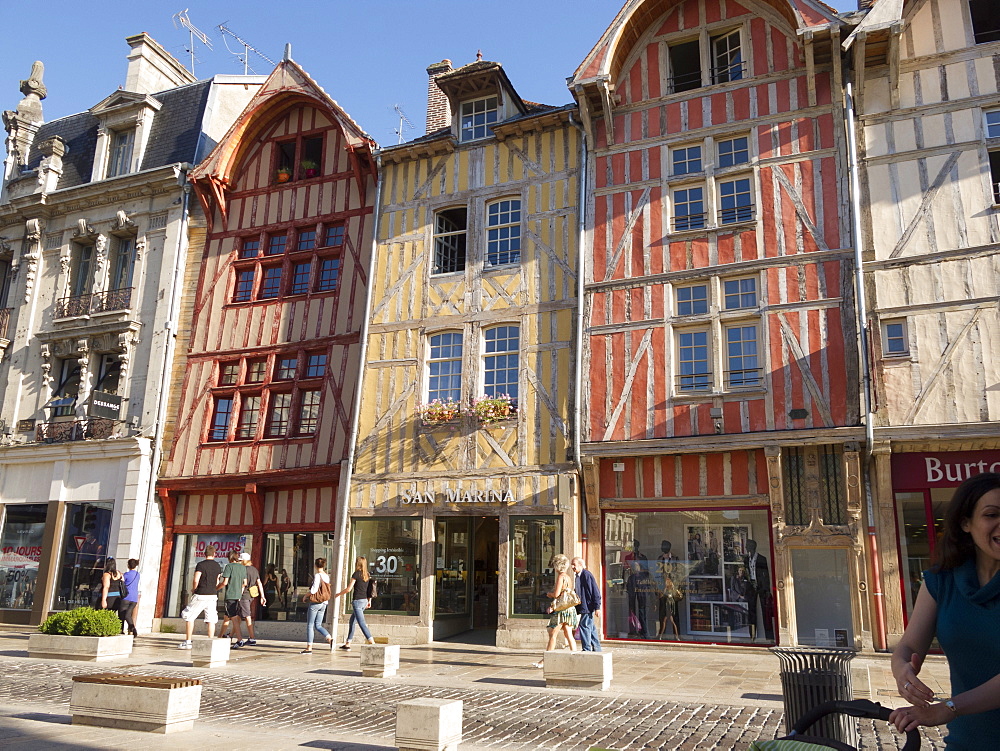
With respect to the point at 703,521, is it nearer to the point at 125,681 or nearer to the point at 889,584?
the point at 889,584

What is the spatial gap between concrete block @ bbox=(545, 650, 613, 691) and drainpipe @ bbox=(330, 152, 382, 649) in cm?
575

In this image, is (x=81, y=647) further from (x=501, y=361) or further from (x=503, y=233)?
(x=503, y=233)

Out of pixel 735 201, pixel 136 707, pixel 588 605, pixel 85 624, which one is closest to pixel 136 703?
pixel 136 707

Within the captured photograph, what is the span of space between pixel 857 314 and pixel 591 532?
17.7ft

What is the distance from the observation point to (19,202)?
66.2ft

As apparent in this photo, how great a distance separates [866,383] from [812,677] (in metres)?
7.41

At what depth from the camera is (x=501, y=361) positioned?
48.8 feet

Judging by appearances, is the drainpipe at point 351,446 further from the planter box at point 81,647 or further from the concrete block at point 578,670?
the concrete block at point 578,670

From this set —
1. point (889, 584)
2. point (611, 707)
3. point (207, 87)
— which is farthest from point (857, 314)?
point (207, 87)

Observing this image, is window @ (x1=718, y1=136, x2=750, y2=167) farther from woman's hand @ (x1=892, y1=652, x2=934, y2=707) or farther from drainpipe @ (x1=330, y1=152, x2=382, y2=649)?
woman's hand @ (x1=892, y1=652, x2=934, y2=707)

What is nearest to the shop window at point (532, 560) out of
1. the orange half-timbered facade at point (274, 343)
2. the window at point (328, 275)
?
the orange half-timbered facade at point (274, 343)

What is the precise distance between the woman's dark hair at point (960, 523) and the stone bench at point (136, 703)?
610 cm

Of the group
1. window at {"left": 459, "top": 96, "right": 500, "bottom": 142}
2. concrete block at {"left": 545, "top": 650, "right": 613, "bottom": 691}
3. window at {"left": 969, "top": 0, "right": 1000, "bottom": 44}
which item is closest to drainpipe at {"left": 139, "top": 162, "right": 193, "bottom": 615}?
window at {"left": 459, "top": 96, "right": 500, "bottom": 142}

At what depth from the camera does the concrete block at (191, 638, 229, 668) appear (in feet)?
35.9
